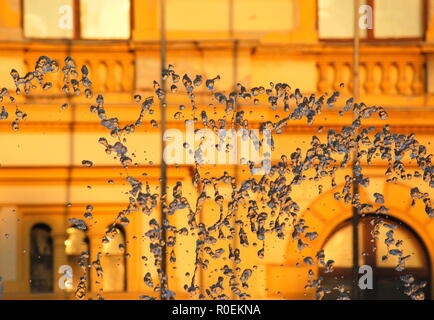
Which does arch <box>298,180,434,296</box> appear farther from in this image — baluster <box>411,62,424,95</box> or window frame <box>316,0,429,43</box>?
window frame <box>316,0,429,43</box>

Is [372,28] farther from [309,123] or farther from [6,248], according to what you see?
[6,248]

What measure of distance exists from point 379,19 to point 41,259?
319 cm

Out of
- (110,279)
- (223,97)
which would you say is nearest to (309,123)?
(223,97)

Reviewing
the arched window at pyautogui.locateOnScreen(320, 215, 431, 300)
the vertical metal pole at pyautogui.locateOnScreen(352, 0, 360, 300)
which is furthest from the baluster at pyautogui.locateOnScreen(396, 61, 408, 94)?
the arched window at pyautogui.locateOnScreen(320, 215, 431, 300)

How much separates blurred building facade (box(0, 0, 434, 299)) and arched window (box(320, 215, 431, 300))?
24 mm

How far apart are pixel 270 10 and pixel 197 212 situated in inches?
64.5

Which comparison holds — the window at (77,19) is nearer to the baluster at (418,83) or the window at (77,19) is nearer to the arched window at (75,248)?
the arched window at (75,248)

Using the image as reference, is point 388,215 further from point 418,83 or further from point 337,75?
point 337,75

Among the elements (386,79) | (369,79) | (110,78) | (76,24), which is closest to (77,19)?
(76,24)

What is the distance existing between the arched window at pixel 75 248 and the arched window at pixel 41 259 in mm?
146

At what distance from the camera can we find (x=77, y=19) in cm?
2086

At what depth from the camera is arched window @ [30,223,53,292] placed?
20.7 metres

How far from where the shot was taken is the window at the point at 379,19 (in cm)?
2088

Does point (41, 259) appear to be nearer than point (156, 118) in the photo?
No
